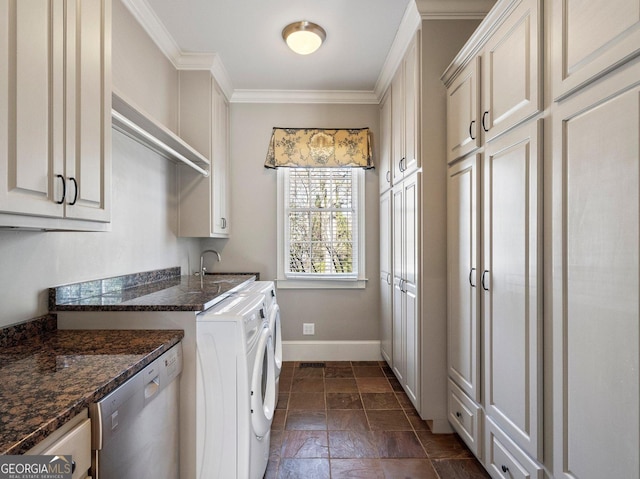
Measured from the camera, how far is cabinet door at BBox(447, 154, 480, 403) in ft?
5.58

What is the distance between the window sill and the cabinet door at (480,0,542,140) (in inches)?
80.4

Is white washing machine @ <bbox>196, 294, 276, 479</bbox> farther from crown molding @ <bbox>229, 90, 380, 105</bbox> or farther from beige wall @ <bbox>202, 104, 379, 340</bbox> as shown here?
crown molding @ <bbox>229, 90, 380, 105</bbox>

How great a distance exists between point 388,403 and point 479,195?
167 cm

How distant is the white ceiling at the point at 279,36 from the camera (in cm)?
212

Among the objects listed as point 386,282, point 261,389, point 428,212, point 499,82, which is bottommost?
point 261,389

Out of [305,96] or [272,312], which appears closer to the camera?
[272,312]

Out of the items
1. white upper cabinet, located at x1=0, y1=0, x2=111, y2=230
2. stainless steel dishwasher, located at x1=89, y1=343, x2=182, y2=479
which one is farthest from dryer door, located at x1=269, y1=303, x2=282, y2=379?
white upper cabinet, located at x1=0, y1=0, x2=111, y2=230

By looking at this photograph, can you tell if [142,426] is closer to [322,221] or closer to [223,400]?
[223,400]

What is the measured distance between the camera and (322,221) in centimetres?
345

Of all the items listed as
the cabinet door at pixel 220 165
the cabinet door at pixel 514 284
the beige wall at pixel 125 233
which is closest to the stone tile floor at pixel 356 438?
the cabinet door at pixel 514 284

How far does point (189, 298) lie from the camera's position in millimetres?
1594

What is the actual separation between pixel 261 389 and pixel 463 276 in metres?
1.21

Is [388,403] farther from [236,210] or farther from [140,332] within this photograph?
[236,210]

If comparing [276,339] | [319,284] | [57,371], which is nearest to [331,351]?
[319,284]
